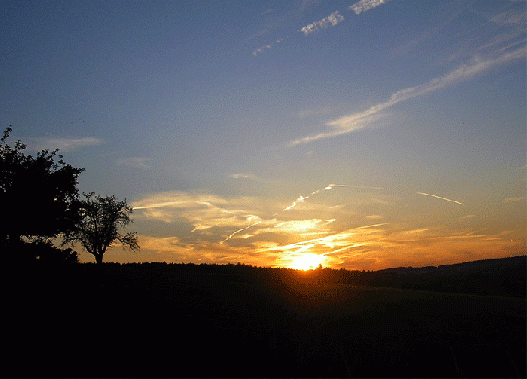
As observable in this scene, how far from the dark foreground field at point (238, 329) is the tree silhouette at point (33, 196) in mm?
8949

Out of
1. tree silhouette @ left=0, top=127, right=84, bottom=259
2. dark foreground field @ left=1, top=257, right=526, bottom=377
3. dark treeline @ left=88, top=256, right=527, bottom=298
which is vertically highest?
tree silhouette @ left=0, top=127, right=84, bottom=259

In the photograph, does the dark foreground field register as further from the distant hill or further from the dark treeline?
the distant hill

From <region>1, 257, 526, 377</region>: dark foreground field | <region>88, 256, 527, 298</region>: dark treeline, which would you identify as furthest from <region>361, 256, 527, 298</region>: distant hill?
<region>1, 257, 526, 377</region>: dark foreground field

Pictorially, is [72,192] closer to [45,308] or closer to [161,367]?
[45,308]

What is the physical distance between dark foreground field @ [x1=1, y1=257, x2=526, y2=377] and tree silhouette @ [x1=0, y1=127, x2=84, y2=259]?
8949 millimetres

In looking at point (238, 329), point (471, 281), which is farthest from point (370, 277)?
point (238, 329)

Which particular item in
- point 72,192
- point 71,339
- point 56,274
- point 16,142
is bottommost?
point 71,339

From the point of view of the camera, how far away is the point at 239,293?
3588cm

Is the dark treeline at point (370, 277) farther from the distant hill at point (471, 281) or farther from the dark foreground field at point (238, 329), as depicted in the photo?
the dark foreground field at point (238, 329)

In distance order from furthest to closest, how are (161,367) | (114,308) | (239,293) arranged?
(239,293) < (114,308) < (161,367)

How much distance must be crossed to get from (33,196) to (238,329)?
29804mm

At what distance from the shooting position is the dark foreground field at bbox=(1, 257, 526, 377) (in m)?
21.7

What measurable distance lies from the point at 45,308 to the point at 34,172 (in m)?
23.4

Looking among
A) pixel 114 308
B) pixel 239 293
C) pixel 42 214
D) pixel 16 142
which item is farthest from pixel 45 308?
pixel 16 142
